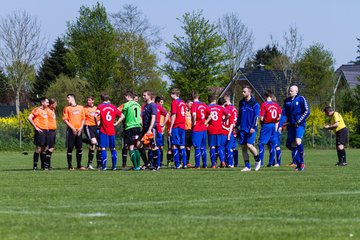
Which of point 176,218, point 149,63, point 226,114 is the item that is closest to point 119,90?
point 149,63

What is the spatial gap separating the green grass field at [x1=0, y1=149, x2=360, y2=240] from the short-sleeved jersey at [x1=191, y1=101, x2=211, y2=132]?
7.73 m

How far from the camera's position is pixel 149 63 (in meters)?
89.7

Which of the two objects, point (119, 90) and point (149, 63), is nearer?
point (119, 90)

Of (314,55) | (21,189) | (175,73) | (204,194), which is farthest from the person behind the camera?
(314,55)

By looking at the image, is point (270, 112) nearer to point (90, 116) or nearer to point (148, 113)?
point (148, 113)

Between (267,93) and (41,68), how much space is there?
71.2 metres

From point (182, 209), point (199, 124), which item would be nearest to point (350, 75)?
point (199, 124)

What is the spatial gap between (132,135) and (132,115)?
51 cm

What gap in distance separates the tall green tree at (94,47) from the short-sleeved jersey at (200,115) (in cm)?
4596

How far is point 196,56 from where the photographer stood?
226 ft

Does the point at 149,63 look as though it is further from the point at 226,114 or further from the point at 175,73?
the point at 226,114

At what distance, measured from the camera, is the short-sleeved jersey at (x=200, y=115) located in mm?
23422

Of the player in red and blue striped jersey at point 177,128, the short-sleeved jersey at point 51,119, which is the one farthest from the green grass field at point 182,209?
the player in red and blue striped jersey at point 177,128

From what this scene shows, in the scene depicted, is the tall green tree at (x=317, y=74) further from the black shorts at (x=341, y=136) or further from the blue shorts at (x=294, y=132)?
the blue shorts at (x=294, y=132)
